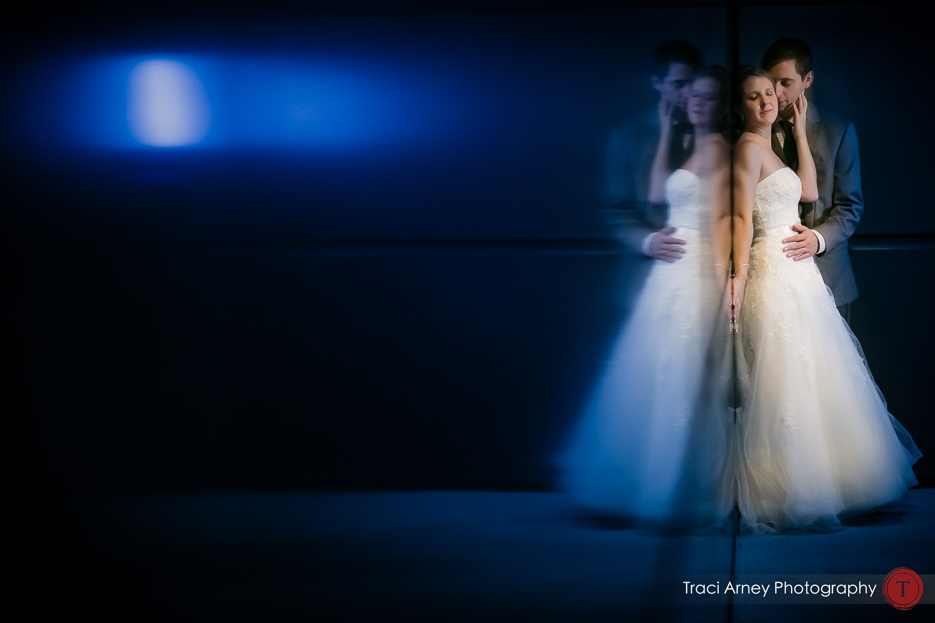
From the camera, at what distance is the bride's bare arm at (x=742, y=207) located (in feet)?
3.87

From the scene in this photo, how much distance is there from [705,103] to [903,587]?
3.60 feet

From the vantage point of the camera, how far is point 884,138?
117 centimetres

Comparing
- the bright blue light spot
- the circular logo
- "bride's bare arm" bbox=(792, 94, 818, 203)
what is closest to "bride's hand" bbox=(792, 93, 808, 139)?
"bride's bare arm" bbox=(792, 94, 818, 203)

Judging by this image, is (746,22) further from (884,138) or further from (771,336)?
(771,336)

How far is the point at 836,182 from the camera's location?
1156 mm

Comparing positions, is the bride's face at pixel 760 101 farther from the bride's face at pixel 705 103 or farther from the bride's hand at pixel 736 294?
the bride's hand at pixel 736 294

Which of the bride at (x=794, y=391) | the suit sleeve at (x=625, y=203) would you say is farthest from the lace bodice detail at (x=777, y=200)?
the suit sleeve at (x=625, y=203)

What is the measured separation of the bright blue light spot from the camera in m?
1.27

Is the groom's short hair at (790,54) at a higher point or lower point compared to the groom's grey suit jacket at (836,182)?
higher

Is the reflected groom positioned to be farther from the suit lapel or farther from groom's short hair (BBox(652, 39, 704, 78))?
the suit lapel

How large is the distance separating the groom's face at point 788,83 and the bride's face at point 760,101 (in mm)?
13

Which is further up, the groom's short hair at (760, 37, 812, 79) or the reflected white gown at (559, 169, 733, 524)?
the groom's short hair at (760, 37, 812, 79)

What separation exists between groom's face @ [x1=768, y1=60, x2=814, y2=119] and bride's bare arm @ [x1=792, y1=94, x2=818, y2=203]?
0.01m

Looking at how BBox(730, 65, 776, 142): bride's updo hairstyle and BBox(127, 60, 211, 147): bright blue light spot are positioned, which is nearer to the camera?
BBox(730, 65, 776, 142): bride's updo hairstyle
